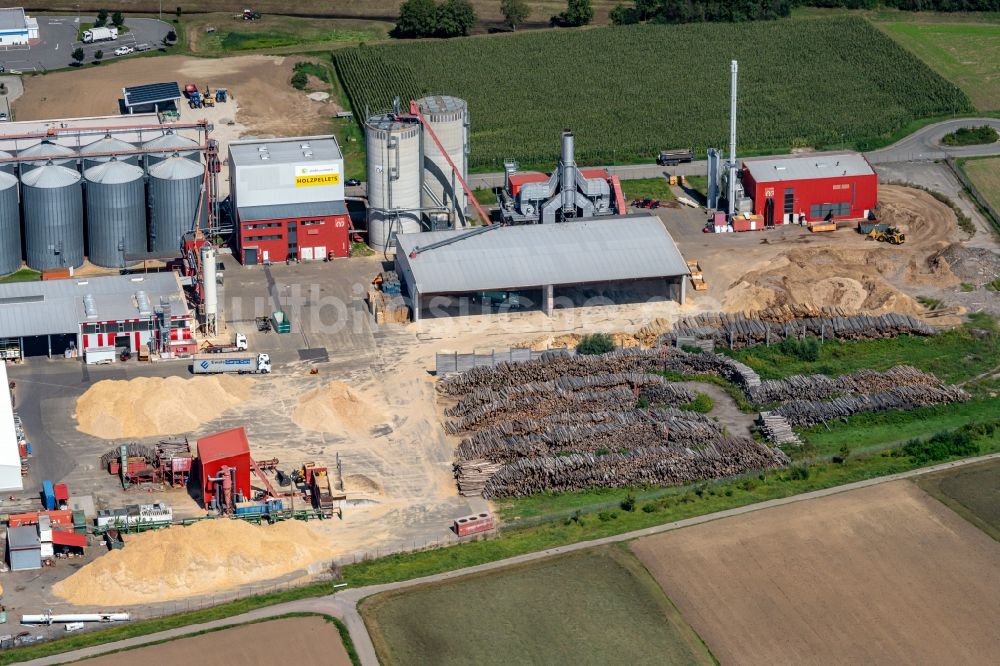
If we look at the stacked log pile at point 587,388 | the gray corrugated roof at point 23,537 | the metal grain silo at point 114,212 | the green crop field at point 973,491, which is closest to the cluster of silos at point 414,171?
the metal grain silo at point 114,212

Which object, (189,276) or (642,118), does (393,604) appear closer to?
(189,276)

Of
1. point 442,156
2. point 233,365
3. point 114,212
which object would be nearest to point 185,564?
A: point 233,365

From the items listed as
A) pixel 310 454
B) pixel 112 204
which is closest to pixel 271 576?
pixel 310 454

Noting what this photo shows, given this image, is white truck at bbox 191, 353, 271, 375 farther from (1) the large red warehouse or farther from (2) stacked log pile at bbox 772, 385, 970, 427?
(1) the large red warehouse

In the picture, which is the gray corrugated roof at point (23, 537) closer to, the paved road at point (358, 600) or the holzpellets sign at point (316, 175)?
the paved road at point (358, 600)

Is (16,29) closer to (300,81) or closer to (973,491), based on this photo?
(300,81)

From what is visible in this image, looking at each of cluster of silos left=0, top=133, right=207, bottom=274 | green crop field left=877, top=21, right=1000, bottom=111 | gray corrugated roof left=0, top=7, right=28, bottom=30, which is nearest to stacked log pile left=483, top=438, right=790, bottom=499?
cluster of silos left=0, top=133, right=207, bottom=274
